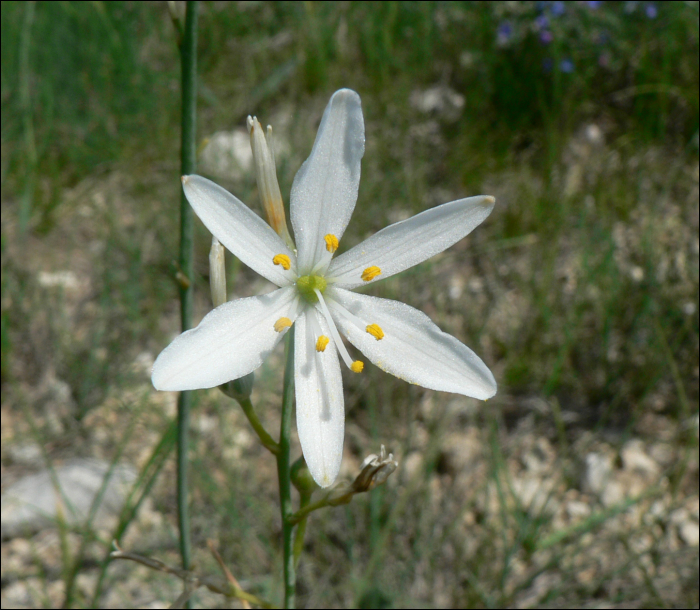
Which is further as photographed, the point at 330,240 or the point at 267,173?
the point at 330,240

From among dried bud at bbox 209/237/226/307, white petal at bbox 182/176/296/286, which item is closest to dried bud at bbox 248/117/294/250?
white petal at bbox 182/176/296/286

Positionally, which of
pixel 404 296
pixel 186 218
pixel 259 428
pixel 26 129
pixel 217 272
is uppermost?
pixel 26 129

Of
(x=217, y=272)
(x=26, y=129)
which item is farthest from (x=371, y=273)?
(x=26, y=129)

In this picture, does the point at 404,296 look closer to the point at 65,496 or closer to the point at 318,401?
the point at 65,496

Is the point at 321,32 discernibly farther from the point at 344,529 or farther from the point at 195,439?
the point at 344,529

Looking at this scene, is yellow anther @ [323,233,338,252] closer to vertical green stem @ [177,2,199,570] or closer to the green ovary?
the green ovary

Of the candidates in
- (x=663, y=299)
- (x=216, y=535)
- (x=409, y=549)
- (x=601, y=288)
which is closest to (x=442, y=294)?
(x=601, y=288)

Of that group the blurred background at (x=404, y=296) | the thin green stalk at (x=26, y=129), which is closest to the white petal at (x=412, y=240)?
the blurred background at (x=404, y=296)
